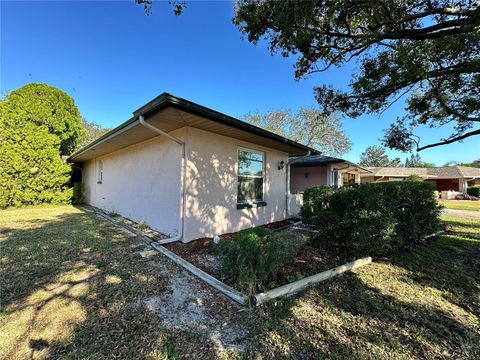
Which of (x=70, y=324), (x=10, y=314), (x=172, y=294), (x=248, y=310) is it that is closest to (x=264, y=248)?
(x=248, y=310)

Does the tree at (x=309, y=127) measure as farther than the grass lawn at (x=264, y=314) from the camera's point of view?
Yes

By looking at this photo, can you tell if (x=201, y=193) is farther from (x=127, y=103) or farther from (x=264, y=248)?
(x=127, y=103)

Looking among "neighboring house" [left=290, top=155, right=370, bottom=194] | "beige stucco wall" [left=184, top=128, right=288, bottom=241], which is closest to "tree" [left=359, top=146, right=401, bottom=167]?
"neighboring house" [left=290, top=155, right=370, bottom=194]

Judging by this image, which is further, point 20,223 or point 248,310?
point 20,223

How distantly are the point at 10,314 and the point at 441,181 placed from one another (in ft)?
134

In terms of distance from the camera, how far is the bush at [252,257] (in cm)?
279

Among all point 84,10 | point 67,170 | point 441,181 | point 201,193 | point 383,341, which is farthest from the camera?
point 441,181

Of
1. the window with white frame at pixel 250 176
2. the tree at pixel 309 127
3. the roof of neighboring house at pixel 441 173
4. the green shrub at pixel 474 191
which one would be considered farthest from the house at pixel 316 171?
the green shrub at pixel 474 191

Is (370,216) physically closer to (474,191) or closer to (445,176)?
(474,191)

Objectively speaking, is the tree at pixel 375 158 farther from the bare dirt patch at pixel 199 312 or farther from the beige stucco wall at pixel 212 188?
the bare dirt patch at pixel 199 312

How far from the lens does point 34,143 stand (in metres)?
11.1

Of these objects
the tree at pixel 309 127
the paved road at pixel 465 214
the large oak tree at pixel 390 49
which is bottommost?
the paved road at pixel 465 214

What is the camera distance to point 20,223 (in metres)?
7.16

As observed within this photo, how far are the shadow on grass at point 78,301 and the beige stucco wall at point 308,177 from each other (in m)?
12.0
